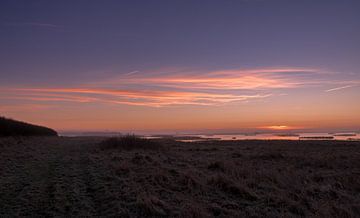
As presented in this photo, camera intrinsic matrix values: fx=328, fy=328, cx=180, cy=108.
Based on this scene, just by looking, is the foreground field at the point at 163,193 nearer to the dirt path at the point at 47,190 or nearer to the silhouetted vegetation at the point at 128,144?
the dirt path at the point at 47,190

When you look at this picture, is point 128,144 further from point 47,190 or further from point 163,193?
point 163,193

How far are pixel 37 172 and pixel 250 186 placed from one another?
10923 mm

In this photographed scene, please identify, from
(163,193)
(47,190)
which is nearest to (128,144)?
(47,190)

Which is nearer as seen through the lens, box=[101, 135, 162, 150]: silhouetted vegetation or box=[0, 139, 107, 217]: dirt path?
box=[0, 139, 107, 217]: dirt path

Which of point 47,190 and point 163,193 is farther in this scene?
point 163,193

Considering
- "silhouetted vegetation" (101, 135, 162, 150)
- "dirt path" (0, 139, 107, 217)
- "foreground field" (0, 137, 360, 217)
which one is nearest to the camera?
"dirt path" (0, 139, 107, 217)

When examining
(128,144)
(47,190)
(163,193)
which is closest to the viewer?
(47,190)

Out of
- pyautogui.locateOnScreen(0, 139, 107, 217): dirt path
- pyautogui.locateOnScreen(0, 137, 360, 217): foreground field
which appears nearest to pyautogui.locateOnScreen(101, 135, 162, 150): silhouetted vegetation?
pyautogui.locateOnScreen(0, 137, 360, 217): foreground field

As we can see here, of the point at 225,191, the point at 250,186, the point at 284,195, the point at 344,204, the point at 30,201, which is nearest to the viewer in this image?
the point at 30,201

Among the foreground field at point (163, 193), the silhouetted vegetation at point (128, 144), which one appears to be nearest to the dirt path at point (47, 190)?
the foreground field at point (163, 193)

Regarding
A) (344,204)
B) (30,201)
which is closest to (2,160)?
(30,201)

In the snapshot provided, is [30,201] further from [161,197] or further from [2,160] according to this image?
[2,160]

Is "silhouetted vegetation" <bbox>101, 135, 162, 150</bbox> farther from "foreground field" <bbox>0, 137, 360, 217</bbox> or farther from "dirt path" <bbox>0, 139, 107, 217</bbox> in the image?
"dirt path" <bbox>0, 139, 107, 217</bbox>

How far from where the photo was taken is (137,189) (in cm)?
1336
